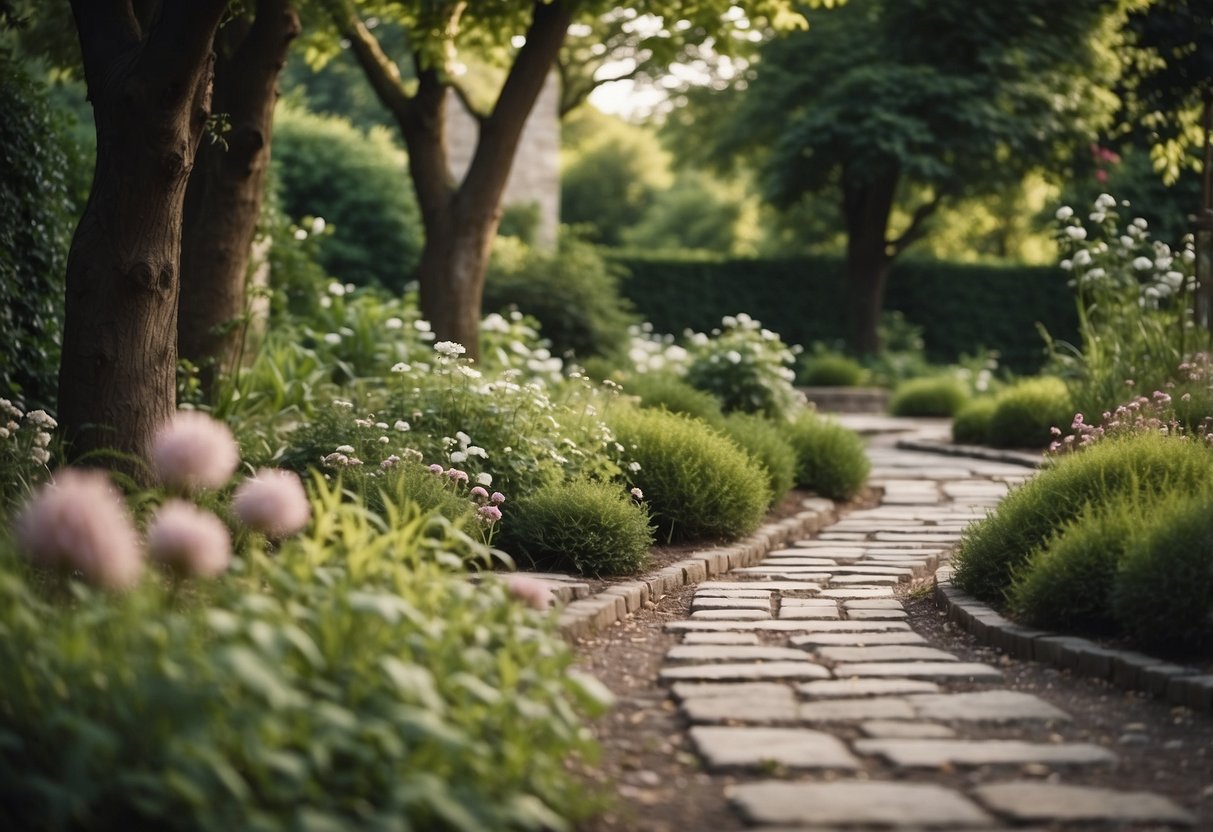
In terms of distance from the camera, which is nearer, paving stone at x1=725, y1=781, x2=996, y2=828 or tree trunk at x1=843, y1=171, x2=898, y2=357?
paving stone at x1=725, y1=781, x2=996, y2=828

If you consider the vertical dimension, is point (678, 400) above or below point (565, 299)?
below

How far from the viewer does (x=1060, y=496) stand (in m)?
5.42

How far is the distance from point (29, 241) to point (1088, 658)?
5887mm

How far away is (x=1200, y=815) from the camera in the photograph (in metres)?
3.08

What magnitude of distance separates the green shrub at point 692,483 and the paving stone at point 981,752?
9.72ft

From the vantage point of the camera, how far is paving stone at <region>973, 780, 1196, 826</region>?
9.89ft

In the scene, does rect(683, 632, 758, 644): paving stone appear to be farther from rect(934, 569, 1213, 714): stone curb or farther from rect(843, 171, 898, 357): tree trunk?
rect(843, 171, 898, 357): tree trunk

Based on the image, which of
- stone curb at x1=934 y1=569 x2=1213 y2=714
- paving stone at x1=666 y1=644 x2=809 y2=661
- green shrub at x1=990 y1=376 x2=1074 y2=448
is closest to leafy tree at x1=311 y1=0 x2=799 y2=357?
green shrub at x1=990 y1=376 x2=1074 y2=448

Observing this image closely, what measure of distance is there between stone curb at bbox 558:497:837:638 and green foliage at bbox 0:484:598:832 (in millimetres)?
984

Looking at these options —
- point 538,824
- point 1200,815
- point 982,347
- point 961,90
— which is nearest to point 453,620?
point 538,824

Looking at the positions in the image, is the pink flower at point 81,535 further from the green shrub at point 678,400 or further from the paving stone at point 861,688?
the green shrub at point 678,400

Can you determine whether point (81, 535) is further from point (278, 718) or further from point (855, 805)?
point (855, 805)

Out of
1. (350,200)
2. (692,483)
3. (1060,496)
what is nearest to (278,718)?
(1060,496)

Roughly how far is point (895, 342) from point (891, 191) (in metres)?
2.68
